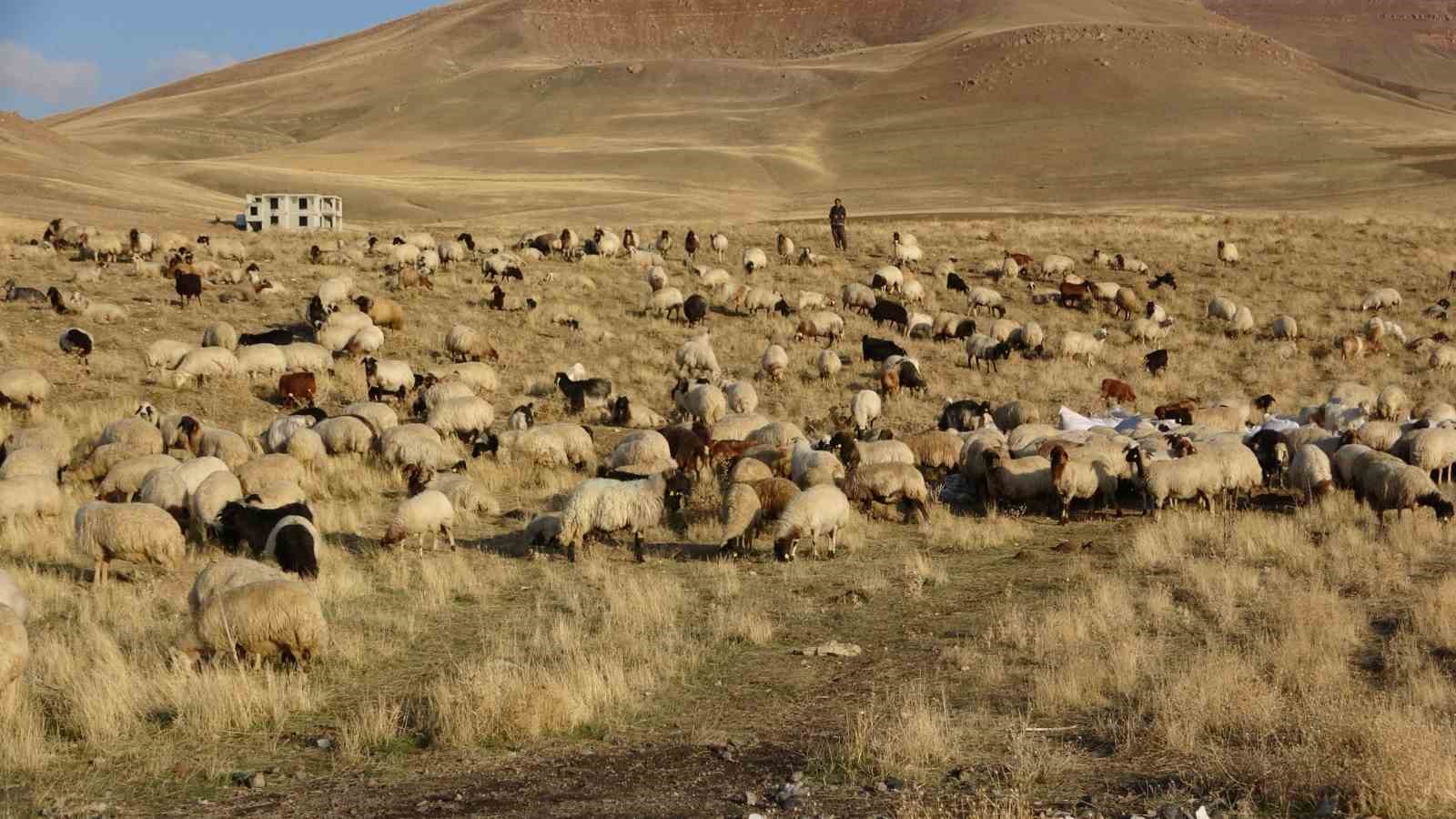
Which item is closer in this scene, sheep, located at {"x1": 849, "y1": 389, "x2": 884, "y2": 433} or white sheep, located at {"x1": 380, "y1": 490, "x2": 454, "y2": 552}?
white sheep, located at {"x1": 380, "y1": 490, "x2": 454, "y2": 552}

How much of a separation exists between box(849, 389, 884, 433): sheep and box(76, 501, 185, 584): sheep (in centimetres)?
1162

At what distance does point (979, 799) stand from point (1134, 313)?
1018 inches

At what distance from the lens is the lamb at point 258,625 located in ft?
28.4

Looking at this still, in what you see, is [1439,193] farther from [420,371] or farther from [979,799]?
[979,799]

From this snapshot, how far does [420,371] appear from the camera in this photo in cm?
2377

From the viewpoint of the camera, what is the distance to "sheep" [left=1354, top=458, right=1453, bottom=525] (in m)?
13.5

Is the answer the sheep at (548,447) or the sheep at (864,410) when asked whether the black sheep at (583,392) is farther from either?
the sheep at (864,410)

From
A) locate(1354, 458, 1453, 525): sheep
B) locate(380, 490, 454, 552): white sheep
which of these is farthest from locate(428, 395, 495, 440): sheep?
locate(1354, 458, 1453, 525): sheep

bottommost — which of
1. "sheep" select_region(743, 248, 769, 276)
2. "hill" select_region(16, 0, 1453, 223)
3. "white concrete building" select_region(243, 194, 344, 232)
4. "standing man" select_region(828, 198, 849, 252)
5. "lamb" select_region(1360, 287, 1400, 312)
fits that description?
"lamb" select_region(1360, 287, 1400, 312)

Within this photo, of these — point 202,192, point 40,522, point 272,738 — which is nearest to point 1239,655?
point 272,738

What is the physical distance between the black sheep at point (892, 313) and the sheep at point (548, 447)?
1157 centimetres

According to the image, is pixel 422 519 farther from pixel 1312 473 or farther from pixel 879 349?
pixel 879 349

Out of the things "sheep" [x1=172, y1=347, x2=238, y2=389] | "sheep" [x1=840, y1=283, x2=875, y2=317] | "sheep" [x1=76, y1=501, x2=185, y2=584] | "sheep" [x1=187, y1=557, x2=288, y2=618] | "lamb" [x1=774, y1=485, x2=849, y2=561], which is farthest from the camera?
"sheep" [x1=840, y1=283, x2=875, y2=317]

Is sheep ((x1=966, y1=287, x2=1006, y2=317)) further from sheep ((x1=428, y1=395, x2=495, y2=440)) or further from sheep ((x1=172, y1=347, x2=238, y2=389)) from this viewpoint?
sheep ((x1=172, y1=347, x2=238, y2=389))
